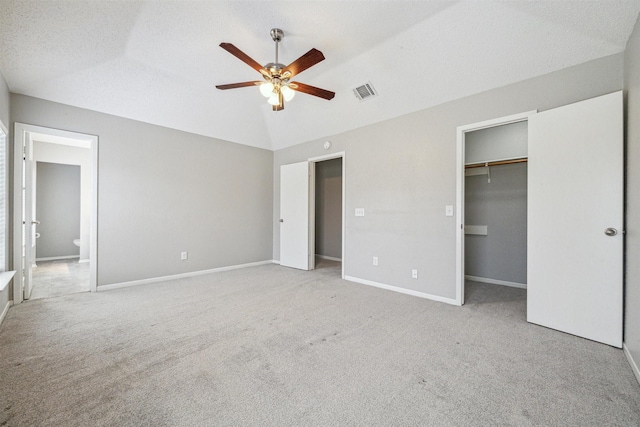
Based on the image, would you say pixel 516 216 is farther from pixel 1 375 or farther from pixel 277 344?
A: pixel 1 375

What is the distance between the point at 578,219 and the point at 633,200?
0.36 metres

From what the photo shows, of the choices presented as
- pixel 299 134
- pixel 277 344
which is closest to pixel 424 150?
pixel 299 134

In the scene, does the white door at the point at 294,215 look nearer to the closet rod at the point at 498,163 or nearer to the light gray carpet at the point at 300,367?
the light gray carpet at the point at 300,367

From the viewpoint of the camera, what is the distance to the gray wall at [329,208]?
20.4 ft

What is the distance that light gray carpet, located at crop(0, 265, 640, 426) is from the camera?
4.58 feet

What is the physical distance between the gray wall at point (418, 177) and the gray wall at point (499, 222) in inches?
56.3

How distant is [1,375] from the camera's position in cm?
168

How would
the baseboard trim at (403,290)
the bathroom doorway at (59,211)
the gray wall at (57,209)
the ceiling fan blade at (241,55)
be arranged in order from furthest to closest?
the gray wall at (57,209), the bathroom doorway at (59,211), the baseboard trim at (403,290), the ceiling fan blade at (241,55)

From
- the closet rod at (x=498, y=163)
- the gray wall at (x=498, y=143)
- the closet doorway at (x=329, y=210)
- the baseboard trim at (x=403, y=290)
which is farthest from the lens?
the closet doorway at (x=329, y=210)

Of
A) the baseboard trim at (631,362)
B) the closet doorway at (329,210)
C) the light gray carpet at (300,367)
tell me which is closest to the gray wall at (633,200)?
the baseboard trim at (631,362)

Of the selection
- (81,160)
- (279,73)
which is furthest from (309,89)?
(81,160)

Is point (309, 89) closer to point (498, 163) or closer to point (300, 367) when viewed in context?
point (300, 367)

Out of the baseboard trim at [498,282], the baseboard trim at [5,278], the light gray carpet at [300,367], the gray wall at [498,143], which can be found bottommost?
the light gray carpet at [300,367]

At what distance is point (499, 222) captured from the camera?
401cm
